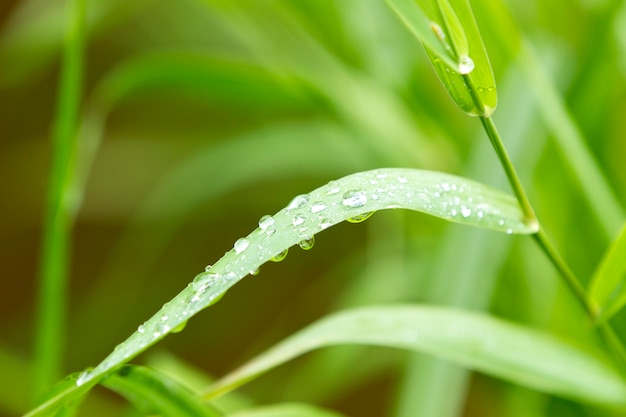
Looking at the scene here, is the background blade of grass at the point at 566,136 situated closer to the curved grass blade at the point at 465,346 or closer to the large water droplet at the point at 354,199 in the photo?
the curved grass blade at the point at 465,346

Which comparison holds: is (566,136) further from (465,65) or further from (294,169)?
(294,169)

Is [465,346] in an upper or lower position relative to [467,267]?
lower

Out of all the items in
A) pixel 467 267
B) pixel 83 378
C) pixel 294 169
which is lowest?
pixel 83 378

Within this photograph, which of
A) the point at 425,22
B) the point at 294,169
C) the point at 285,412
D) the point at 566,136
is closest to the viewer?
the point at 425,22

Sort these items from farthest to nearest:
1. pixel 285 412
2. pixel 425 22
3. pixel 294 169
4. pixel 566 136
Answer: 1. pixel 294 169
2. pixel 566 136
3. pixel 285 412
4. pixel 425 22

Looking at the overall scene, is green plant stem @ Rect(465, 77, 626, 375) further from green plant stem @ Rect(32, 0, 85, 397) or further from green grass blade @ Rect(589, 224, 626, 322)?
green plant stem @ Rect(32, 0, 85, 397)

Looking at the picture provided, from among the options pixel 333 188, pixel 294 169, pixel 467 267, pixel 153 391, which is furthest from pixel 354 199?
pixel 294 169

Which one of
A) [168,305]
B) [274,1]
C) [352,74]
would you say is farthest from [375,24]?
[168,305]
